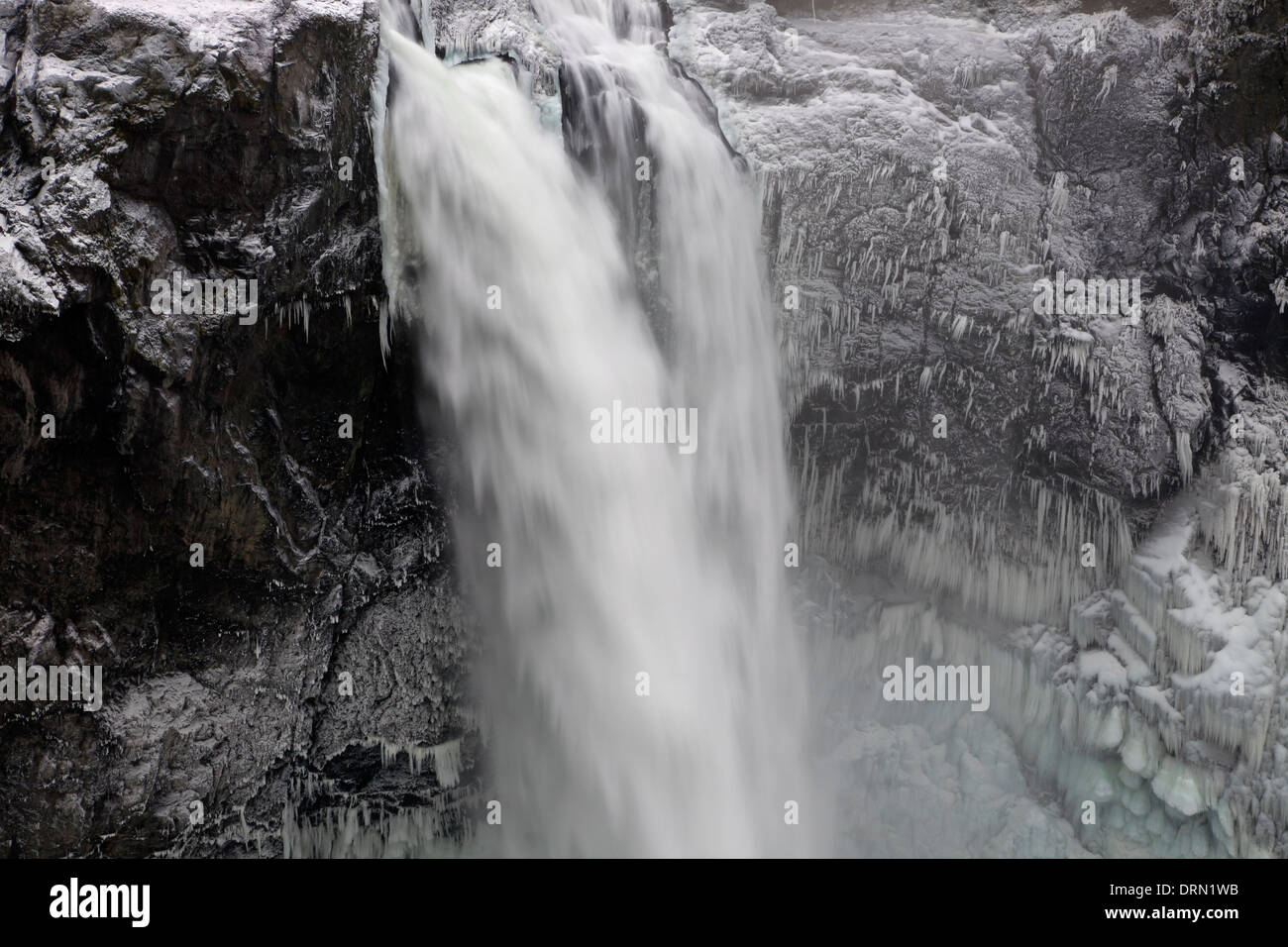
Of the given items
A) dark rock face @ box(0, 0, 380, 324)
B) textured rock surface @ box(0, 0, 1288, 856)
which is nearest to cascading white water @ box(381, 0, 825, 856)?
textured rock surface @ box(0, 0, 1288, 856)

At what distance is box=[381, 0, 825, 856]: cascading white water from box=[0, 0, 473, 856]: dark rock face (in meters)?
0.50

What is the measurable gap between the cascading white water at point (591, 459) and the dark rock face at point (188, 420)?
1.65ft

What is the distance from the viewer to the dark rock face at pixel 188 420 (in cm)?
453

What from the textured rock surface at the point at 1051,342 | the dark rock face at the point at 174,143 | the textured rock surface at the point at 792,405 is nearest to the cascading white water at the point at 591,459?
the textured rock surface at the point at 792,405

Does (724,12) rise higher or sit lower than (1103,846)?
higher

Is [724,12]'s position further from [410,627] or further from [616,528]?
[410,627]

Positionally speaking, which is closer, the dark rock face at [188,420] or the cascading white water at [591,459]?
the dark rock face at [188,420]

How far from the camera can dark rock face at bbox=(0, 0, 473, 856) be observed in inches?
178

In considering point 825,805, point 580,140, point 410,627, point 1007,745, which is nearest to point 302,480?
point 410,627

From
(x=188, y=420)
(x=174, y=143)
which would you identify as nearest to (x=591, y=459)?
(x=188, y=420)

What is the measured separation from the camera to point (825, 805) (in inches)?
275

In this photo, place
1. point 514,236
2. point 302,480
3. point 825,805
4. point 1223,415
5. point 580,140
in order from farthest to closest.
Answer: point 825,805 < point 1223,415 < point 580,140 < point 514,236 < point 302,480

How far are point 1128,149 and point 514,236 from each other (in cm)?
415

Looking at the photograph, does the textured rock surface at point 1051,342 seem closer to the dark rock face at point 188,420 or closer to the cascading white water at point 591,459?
the cascading white water at point 591,459
